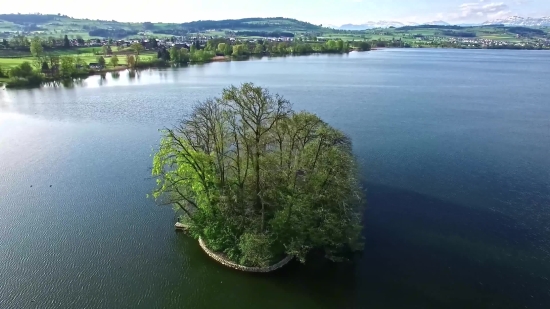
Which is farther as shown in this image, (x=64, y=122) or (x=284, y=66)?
(x=284, y=66)

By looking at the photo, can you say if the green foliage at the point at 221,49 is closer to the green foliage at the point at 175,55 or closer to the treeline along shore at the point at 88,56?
the treeline along shore at the point at 88,56

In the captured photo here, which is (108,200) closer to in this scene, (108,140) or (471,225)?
(108,140)

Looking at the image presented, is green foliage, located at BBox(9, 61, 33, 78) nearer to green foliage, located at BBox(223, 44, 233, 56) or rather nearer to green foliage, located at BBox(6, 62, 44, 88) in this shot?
green foliage, located at BBox(6, 62, 44, 88)

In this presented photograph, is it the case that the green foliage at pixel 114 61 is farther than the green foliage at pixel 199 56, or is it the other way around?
the green foliage at pixel 199 56

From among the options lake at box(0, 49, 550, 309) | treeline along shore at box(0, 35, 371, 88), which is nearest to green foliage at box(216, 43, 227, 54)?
treeline along shore at box(0, 35, 371, 88)

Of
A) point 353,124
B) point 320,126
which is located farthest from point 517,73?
point 320,126

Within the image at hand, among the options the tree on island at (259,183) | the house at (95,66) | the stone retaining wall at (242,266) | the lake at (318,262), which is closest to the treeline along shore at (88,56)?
the house at (95,66)

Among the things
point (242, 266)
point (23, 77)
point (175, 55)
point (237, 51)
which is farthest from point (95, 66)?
point (242, 266)

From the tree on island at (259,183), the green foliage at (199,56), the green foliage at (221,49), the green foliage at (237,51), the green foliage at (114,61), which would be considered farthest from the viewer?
the green foliage at (221,49)
